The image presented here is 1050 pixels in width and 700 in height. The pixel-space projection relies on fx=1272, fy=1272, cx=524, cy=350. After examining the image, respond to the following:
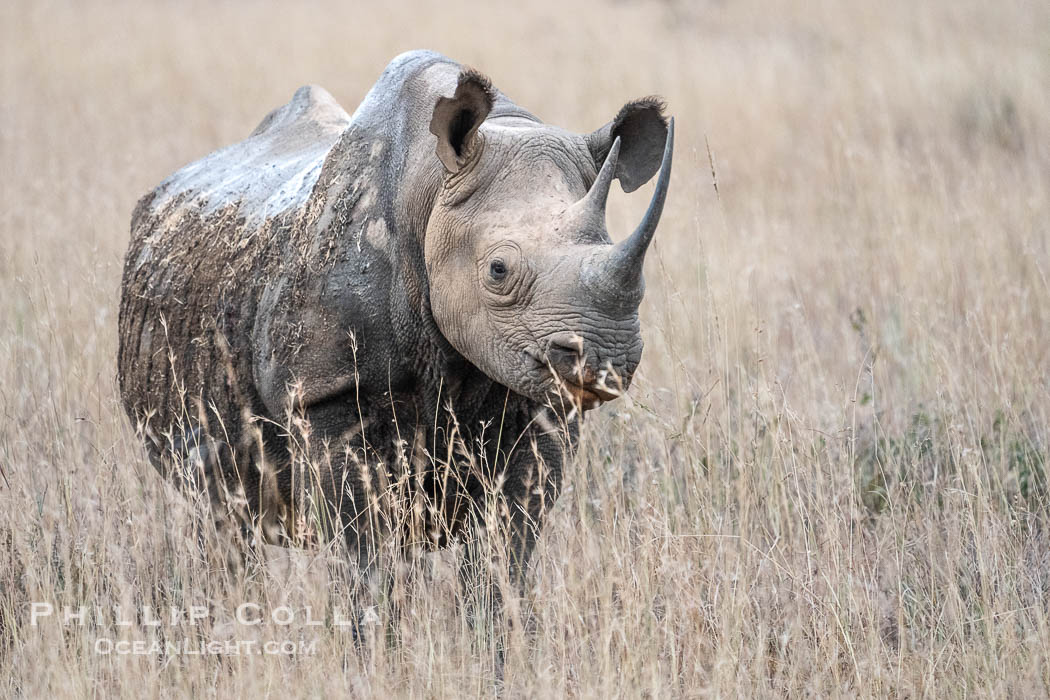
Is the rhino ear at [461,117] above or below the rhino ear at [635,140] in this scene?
above

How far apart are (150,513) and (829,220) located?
212 inches

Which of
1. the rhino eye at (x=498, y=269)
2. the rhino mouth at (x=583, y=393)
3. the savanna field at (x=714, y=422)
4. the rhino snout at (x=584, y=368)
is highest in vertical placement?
the rhino eye at (x=498, y=269)

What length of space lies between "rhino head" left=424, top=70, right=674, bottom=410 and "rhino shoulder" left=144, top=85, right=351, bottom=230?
0.67 meters

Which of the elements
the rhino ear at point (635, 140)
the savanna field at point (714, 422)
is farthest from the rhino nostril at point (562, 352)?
the rhino ear at point (635, 140)

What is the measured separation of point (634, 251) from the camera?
3137mm

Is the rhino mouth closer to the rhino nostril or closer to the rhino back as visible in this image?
the rhino nostril

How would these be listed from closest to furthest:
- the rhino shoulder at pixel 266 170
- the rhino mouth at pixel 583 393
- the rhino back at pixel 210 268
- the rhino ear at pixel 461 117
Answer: the rhino mouth at pixel 583 393
the rhino ear at pixel 461 117
the rhino back at pixel 210 268
the rhino shoulder at pixel 266 170

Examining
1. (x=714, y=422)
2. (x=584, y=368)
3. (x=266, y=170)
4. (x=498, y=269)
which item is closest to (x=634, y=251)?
(x=584, y=368)

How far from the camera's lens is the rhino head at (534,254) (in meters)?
3.22

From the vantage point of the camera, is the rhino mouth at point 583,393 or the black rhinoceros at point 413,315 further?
the black rhinoceros at point 413,315

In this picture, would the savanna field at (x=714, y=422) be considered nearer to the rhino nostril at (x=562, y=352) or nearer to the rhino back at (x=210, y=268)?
the rhino back at (x=210, y=268)

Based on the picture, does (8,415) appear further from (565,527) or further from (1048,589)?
(1048,589)

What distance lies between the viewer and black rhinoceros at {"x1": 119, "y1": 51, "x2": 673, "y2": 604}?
338 cm

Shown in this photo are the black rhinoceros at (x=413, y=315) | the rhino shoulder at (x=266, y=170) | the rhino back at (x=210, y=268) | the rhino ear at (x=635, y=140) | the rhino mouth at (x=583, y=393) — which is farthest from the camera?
the rhino shoulder at (x=266, y=170)
